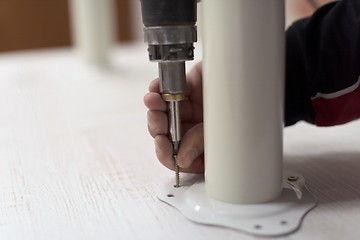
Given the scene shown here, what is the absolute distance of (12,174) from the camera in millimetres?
508

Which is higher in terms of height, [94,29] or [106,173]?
[94,29]

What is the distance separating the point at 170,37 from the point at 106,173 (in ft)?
0.64

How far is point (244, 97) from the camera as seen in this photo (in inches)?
13.8

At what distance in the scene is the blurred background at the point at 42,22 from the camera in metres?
2.19

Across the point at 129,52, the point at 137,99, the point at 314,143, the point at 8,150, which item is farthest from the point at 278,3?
the point at 129,52

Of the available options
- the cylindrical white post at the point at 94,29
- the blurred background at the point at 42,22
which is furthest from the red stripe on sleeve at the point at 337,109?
the blurred background at the point at 42,22

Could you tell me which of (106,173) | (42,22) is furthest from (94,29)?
(42,22)

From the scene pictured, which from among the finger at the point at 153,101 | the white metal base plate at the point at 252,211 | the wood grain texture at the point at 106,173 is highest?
the finger at the point at 153,101

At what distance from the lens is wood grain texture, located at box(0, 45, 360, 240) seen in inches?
14.3

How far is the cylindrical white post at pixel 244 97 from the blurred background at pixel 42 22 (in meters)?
1.89

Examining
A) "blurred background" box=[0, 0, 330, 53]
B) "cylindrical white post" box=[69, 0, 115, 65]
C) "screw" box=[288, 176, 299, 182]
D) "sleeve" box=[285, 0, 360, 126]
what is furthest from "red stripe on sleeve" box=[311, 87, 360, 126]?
"blurred background" box=[0, 0, 330, 53]

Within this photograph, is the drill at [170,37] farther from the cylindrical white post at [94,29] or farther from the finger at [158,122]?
A: the cylindrical white post at [94,29]

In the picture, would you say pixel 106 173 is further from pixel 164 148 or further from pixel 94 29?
pixel 94 29

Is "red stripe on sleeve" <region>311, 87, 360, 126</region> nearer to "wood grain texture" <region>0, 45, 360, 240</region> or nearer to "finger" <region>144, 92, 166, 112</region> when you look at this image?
"wood grain texture" <region>0, 45, 360, 240</region>
